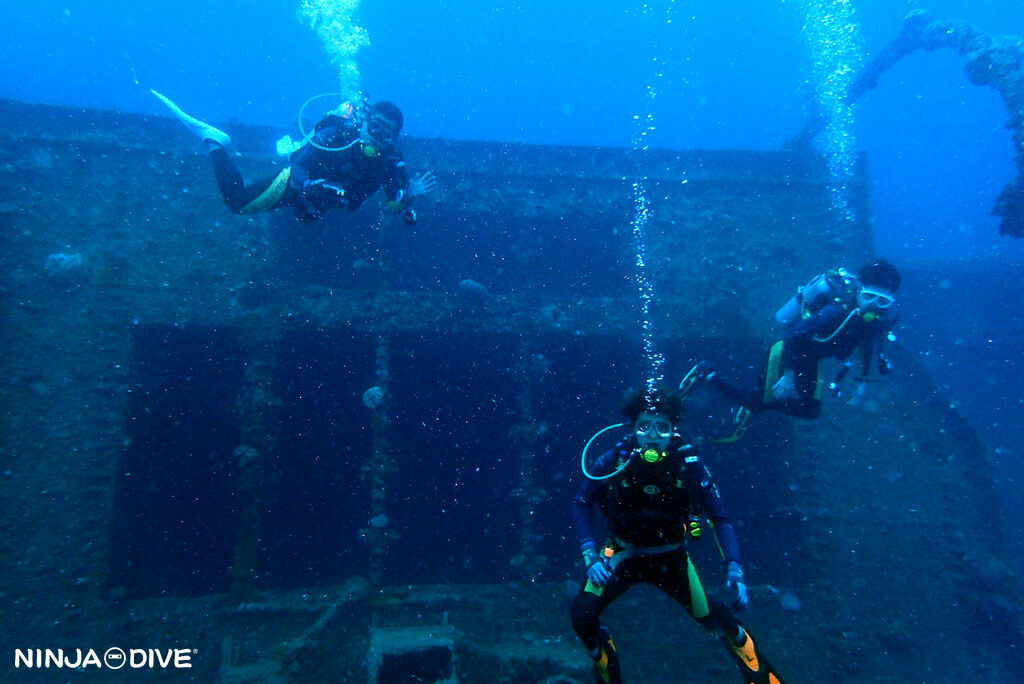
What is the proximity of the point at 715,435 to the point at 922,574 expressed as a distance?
7.58 feet

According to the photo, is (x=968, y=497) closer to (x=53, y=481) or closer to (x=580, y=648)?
(x=580, y=648)

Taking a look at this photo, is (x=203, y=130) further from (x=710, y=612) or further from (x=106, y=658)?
(x=710, y=612)

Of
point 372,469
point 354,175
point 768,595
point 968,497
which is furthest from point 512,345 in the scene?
point 968,497

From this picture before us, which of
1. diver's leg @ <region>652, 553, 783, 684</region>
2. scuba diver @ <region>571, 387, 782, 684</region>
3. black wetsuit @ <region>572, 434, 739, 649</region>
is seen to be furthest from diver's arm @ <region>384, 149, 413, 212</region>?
diver's leg @ <region>652, 553, 783, 684</region>

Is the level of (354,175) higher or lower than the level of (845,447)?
higher

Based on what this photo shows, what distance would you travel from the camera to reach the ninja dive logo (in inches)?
150

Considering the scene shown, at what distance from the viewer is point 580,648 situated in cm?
407

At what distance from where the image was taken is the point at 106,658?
392 centimetres

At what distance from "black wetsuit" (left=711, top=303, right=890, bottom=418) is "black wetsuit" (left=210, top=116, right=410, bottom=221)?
13.5 ft

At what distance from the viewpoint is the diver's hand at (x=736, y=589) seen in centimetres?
284

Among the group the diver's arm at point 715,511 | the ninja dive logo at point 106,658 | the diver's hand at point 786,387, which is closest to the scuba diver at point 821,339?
the diver's hand at point 786,387

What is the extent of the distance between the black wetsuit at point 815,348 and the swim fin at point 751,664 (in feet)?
8.15

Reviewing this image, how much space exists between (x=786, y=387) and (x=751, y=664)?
264 cm

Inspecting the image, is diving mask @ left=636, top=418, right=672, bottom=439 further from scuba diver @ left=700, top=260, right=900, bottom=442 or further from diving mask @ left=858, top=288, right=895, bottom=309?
diving mask @ left=858, top=288, right=895, bottom=309
